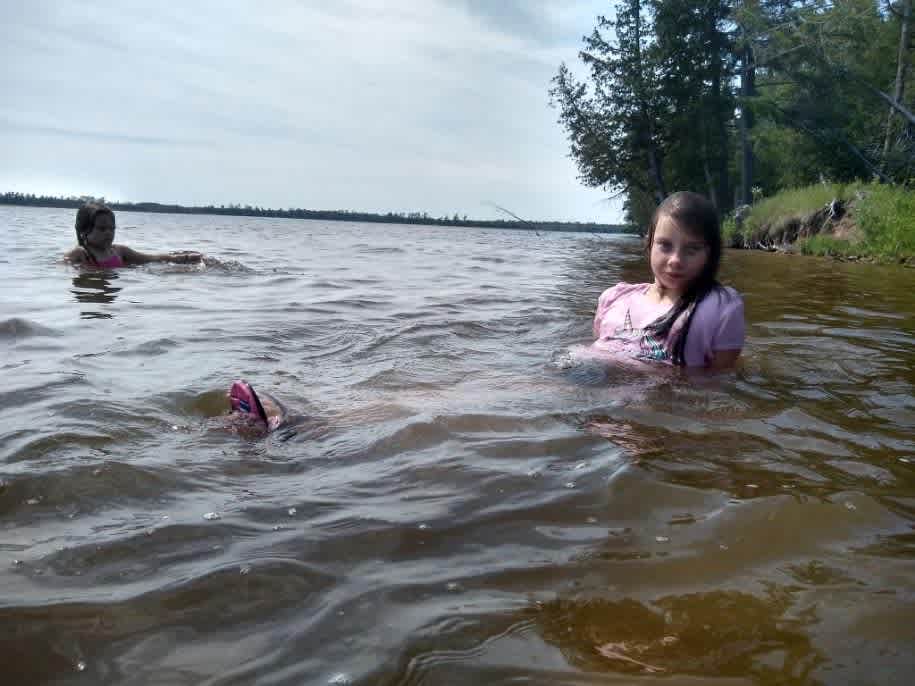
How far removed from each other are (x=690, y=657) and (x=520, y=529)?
687 mm

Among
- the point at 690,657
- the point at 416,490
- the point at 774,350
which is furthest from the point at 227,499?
the point at 774,350

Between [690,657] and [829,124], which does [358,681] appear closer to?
[690,657]

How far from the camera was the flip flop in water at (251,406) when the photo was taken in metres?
2.98

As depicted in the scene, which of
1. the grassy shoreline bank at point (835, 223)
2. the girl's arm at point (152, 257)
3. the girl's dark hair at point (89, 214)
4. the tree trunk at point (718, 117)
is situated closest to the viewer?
the girl's dark hair at point (89, 214)

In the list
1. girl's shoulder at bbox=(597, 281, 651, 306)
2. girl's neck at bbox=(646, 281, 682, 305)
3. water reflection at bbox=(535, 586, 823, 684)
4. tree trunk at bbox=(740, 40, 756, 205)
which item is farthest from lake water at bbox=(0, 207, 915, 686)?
tree trunk at bbox=(740, 40, 756, 205)

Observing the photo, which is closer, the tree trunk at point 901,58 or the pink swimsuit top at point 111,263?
the pink swimsuit top at point 111,263

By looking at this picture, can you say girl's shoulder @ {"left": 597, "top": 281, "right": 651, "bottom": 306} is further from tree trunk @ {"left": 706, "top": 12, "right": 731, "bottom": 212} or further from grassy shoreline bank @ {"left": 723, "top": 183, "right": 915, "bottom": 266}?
tree trunk @ {"left": 706, "top": 12, "right": 731, "bottom": 212}

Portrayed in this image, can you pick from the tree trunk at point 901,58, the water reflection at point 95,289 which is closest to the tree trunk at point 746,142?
the tree trunk at point 901,58

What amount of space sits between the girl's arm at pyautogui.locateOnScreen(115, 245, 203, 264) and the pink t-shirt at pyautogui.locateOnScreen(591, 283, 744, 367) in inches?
283

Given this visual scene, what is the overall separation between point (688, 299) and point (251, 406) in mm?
2627

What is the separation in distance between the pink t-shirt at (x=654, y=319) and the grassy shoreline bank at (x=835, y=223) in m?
11.7

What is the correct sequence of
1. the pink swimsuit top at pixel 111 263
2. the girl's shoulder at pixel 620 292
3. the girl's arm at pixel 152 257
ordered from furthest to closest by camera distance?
1. the girl's arm at pixel 152 257
2. the pink swimsuit top at pixel 111 263
3. the girl's shoulder at pixel 620 292

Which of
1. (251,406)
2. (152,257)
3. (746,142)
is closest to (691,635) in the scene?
(251,406)

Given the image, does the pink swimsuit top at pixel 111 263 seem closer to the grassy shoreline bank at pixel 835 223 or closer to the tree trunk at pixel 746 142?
the grassy shoreline bank at pixel 835 223
